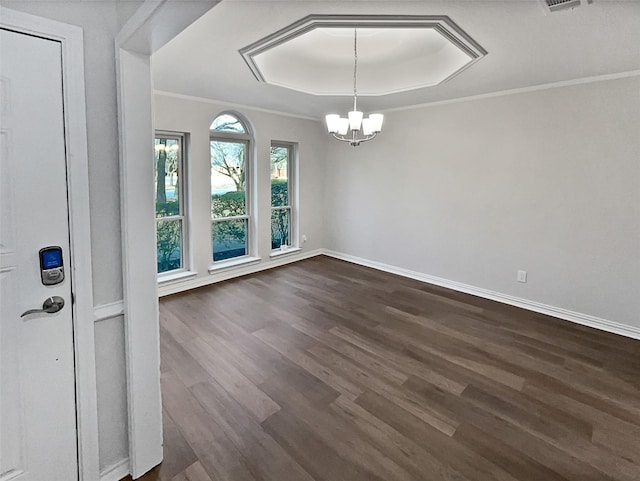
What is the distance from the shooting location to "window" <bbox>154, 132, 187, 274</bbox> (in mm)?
4340

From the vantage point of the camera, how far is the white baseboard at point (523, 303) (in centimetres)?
347

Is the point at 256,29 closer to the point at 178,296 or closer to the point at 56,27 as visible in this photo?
the point at 56,27

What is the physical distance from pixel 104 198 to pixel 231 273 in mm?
3597

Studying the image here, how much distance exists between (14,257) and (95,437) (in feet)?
3.01

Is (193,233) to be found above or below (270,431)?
above

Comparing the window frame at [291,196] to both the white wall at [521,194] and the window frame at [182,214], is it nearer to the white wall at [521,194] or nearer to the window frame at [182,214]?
the white wall at [521,194]

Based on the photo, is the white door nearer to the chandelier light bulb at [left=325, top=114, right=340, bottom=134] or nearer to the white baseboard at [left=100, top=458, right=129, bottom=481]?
the white baseboard at [left=100, top=458, right=129, bottom=481]

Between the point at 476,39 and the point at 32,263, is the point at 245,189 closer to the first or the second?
the point at 476,39

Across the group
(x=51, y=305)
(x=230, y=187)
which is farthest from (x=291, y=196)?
(x=51, y=305)

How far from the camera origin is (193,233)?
15.1 feet

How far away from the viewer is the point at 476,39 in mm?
2676

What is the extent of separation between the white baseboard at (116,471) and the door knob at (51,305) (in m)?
0.86

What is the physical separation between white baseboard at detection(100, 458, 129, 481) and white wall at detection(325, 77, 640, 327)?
4194 mm

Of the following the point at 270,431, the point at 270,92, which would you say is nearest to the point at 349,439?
the point at 270,431
